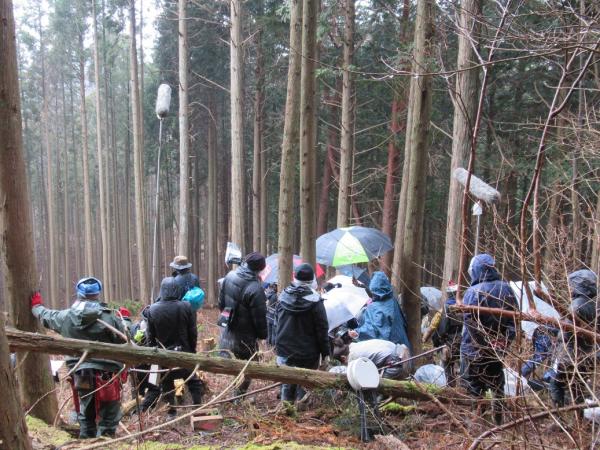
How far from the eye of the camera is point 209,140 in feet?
80.1

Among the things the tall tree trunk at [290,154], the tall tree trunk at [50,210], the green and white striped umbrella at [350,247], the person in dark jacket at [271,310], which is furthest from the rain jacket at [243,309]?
the tall tree trunk at [50,210]

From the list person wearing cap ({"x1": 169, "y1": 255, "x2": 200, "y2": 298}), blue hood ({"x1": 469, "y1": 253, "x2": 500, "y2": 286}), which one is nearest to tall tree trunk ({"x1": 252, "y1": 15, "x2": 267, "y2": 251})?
person wearing cap ({"x1": 169, "y1": 255, "x2": 200, "y2": 298})

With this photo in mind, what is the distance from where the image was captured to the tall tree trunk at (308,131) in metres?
6.90

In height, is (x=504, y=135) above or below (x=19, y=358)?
above

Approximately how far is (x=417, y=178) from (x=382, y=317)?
1906 millimetres

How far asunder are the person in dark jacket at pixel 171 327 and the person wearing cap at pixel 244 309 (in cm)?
46

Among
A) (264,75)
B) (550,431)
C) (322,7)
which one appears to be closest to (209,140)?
(264,75)

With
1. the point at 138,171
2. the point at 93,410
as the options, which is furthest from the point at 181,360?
the point at 138,171

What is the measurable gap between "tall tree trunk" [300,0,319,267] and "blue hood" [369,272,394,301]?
1822 mm

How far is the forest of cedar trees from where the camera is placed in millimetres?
3633

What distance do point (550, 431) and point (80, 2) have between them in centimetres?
2981

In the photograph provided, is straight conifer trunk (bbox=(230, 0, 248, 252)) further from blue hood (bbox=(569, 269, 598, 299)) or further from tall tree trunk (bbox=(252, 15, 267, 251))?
blue hood (bbox=(569, 269, 598, 299))

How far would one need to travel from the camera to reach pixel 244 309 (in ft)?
18.6

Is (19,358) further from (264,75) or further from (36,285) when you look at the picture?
(264,75)
